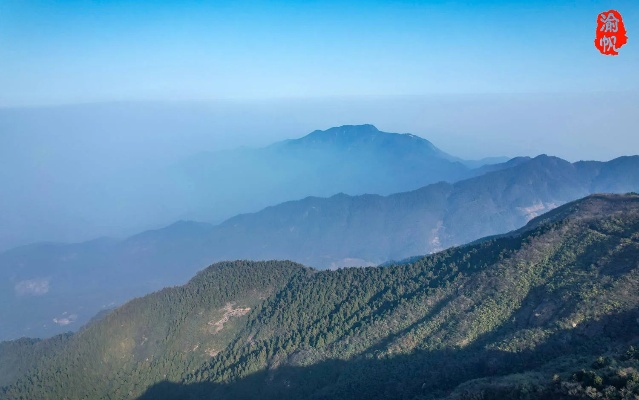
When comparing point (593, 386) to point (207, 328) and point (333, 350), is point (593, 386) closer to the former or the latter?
point (333, 350)

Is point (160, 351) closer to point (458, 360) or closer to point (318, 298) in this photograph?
point (318, 298)

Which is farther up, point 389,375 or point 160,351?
point 389,375

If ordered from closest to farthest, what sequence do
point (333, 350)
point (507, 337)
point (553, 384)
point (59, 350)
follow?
point (553, 384), point (507, 337), point (333, 350), point (59, 350)

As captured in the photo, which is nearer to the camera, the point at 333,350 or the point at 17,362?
the point at 333,350

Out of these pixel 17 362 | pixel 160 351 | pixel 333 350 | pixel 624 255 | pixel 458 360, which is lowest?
pixel 17 362

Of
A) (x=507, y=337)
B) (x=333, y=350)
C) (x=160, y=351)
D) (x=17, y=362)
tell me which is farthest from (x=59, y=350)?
(x=507, y=337)

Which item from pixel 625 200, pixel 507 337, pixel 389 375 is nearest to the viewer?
pixel 507 337

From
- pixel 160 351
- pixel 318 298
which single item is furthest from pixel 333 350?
pixel 160 351
